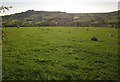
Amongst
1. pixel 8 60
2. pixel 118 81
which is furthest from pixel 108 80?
pixel 8 60

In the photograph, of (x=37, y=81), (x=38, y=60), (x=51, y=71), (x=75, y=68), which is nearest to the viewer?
(x=37, y=81)

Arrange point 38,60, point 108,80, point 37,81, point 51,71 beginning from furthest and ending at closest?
1. point 38,60
2. point 51,71
3. point 108,80
4. point 37,81

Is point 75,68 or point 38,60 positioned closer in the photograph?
point 75,68

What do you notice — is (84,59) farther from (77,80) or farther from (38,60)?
(77,80)

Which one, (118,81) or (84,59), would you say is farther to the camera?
(84,59)

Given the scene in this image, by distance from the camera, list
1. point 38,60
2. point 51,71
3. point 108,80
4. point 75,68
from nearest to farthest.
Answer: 1. point 108,80
2. point 51,71
3. point 75,68
4. point 38,60

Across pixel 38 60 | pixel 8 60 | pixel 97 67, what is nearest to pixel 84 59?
pixel 97 67

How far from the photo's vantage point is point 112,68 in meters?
20.7

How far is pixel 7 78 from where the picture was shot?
16.7 metres

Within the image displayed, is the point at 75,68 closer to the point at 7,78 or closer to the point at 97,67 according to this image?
the point at 97,67

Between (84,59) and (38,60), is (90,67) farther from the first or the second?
(38,60)

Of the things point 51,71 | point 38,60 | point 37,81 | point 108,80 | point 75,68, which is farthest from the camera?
point 38,60

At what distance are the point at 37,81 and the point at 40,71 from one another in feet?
7.57

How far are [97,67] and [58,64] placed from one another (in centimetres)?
391
